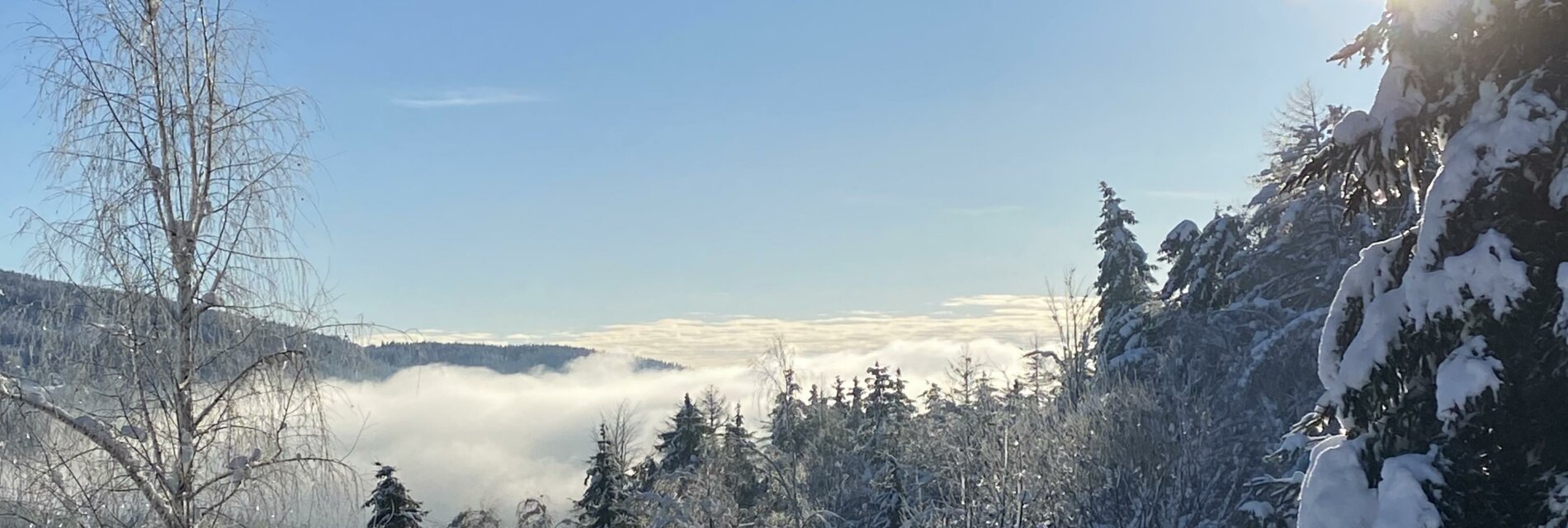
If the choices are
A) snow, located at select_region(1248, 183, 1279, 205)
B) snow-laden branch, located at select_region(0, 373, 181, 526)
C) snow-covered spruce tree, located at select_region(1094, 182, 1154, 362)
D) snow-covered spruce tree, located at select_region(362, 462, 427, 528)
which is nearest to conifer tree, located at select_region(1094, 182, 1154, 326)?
snow-covered spruce tree, located at select_region(1094, 182, 1154, 362)

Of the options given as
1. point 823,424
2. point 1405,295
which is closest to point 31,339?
point 1405,295

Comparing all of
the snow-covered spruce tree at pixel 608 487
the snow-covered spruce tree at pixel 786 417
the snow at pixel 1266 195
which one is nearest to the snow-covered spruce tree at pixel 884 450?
the snow-covered spruce tree at pixel 786 417

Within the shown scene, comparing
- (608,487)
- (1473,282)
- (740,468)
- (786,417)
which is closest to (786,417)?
(786,417)

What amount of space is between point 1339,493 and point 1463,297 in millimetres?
1227

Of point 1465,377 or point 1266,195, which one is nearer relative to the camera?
point 1465,377

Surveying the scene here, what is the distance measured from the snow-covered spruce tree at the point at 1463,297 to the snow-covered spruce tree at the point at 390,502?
682 inches

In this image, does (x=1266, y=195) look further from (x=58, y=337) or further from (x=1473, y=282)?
(x=58, y=337)

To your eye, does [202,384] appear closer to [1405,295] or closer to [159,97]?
[159,97]

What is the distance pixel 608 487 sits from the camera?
24844mm

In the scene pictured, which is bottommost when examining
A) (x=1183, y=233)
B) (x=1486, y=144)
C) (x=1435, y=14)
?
(x=1486, y=144)

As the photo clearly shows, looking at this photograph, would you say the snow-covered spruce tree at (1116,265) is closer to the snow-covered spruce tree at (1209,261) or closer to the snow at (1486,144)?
the snow-covered spruce tree at (1209,261)

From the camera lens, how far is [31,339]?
6.96 metres

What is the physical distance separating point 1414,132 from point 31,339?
8977 millimetres

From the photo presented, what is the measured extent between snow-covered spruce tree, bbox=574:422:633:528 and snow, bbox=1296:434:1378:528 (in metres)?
19.5
